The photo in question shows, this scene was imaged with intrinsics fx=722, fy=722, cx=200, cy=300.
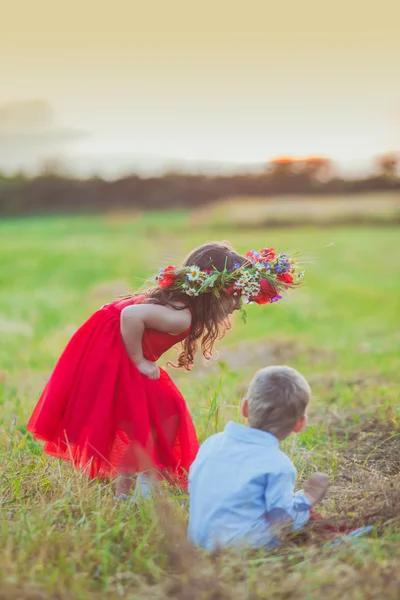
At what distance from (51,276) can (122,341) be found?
52.4ft

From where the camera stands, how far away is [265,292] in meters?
3.89

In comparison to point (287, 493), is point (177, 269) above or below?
above

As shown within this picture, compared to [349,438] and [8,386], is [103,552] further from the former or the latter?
[8,386]

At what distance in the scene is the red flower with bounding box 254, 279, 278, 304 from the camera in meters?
3.87

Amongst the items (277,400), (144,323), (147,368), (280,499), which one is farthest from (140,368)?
(280,499)

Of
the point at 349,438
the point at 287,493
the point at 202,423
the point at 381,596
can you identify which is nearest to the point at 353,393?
the point at 349,438

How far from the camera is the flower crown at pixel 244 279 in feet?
12.4

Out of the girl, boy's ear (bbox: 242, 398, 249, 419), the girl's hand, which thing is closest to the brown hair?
the girl

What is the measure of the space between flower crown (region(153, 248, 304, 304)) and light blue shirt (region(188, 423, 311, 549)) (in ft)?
3.07

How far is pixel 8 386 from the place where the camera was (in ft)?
22.5

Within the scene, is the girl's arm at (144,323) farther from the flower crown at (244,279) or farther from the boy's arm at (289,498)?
the boy's arm at (289,498)

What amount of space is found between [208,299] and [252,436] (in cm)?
106

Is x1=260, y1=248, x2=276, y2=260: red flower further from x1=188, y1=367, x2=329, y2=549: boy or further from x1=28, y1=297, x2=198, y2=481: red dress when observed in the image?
x1=188, y1=367, x2=329, y2=549: boy

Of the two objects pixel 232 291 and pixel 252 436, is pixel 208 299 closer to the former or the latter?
pixel 232 291
